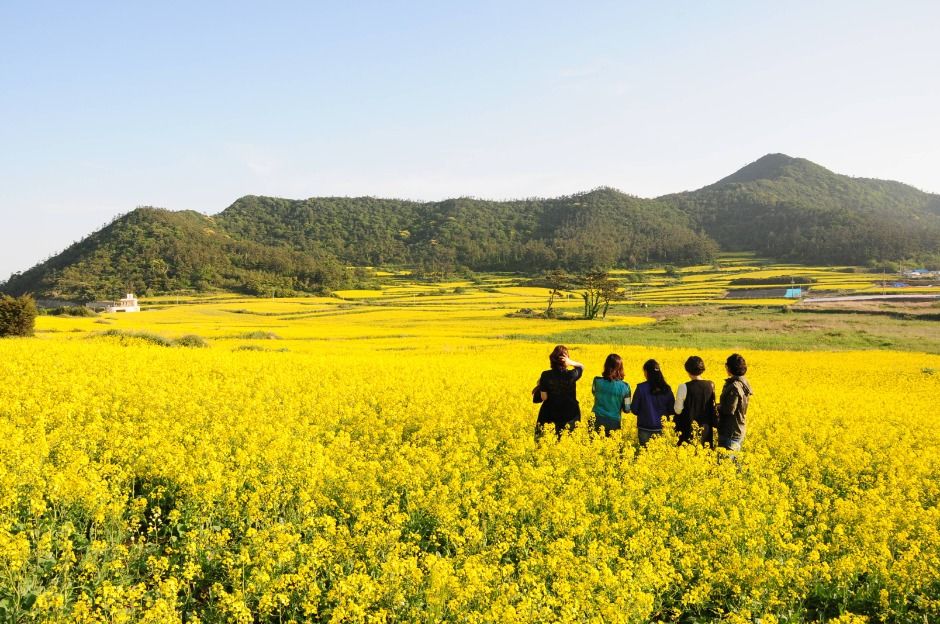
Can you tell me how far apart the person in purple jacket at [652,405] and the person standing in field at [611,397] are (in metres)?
0.16

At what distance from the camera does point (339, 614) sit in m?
3.40

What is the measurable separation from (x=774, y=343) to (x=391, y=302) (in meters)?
42.2

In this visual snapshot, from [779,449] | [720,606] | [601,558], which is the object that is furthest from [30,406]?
[779,449]

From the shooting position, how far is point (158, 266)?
82.6 meters

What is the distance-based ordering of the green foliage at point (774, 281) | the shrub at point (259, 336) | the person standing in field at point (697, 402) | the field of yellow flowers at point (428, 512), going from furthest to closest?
the green foliage at point (774, 281) → the shrub at point (259, 336) → the person standing in field at point (697, 402) → the field of yellow flowers at point (428, 512)

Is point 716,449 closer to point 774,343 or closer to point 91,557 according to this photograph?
point 91,557

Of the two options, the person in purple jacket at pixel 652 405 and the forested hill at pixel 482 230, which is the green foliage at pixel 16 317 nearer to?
the person in purple jacket at pixel 652 405

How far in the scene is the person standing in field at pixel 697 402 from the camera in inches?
279

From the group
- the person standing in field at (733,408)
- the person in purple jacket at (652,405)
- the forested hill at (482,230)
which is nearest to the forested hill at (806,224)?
the forested hill at (482,230)

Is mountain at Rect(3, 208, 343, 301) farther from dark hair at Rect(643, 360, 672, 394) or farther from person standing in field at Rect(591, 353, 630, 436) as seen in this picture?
dark hair at Rect(643, 360, 672, 394)

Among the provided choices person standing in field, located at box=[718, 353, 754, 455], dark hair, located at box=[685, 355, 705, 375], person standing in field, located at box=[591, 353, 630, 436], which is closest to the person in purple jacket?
person standing in field, located at box=[591, 353, 630, 436]

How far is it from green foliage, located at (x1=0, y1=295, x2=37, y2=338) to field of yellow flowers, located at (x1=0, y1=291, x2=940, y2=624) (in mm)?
16362

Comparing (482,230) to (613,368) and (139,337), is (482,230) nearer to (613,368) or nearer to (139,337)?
(139,337)

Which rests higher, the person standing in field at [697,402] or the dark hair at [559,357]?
the dark hair at [559,357]
